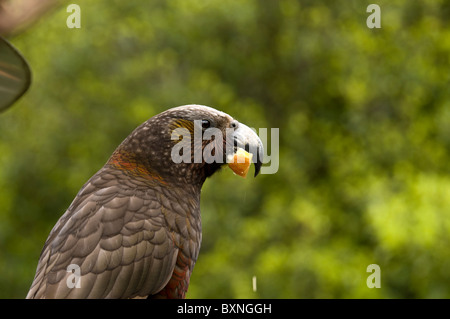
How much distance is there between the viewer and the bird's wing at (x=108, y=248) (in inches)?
82.5

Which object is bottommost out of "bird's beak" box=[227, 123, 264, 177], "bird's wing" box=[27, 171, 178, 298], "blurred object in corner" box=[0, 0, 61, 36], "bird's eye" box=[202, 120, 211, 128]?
"bird's wing" box=[27, 171, 178, 298]

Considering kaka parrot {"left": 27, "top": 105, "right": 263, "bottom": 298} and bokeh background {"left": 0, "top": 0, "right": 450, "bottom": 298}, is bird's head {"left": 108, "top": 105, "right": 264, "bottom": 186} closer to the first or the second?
kaka parrot {"left": 27, "top": 105, "right": 263, "bottom": 298}

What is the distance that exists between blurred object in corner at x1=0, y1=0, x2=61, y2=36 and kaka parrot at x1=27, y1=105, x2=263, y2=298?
0.94 metres

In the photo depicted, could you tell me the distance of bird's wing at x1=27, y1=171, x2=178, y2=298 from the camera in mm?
2096

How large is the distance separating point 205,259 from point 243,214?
1069 mm

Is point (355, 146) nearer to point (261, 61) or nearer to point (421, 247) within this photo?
point (261, 61)

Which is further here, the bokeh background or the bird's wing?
the bokeh background

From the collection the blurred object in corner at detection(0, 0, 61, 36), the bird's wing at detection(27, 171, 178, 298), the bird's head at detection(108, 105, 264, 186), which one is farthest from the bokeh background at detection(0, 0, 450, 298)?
the blurred object in corner at detection(0, 0, 61, 36)

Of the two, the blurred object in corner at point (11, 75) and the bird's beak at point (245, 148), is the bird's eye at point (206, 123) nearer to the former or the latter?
the bird's beak at point (245, 148)

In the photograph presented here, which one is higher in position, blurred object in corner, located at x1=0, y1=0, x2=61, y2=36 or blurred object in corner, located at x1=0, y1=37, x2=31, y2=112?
blurred object in corner, located at x1=0, y1=0, x2=61, y2=36

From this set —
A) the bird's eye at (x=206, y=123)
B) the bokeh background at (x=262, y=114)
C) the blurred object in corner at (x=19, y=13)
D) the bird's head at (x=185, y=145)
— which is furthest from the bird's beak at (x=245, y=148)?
the bokeh background at (x=262, y=114)

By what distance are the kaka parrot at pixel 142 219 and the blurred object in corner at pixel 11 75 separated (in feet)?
2.70
